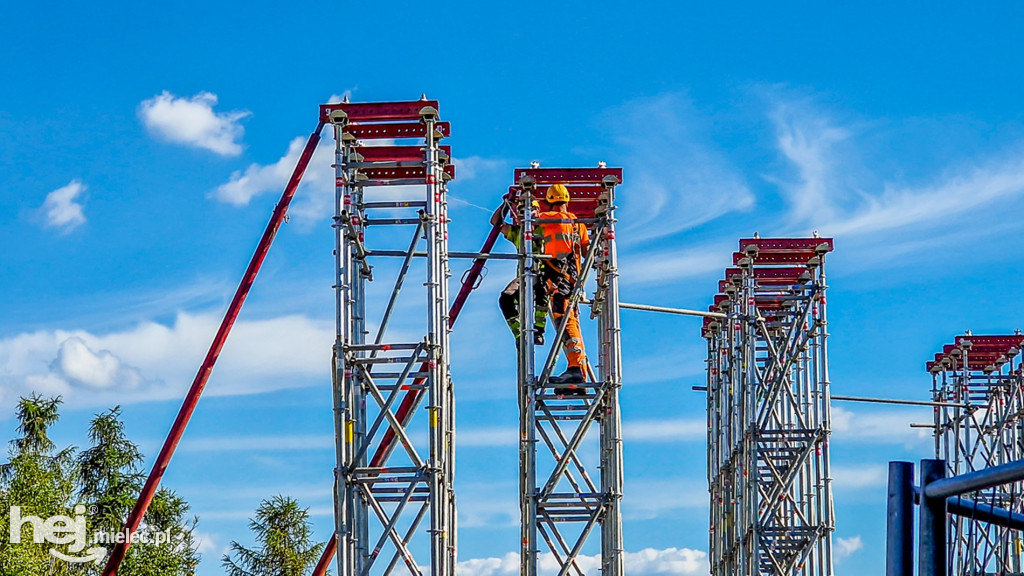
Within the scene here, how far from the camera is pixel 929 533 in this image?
515 cm

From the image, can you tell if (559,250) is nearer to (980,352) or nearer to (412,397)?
(412,397)

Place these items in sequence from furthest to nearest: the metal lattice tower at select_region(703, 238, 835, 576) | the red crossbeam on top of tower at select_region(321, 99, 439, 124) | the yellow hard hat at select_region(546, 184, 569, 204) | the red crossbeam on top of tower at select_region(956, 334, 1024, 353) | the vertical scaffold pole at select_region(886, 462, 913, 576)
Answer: the red crossbeam on top of tower at select_region(956, 334, 1024, 353), the metal lattice tower at select_region(703, 238, 835, 576), the yellow hard hat at select_region(546, 184, 569, 204), the red crossbeam on top of tower at select_region(321, 99, 439, 124), the vertical scaffold pole at select_region(886, 462, 913, 576)

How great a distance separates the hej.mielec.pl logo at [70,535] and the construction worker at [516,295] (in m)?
14.3

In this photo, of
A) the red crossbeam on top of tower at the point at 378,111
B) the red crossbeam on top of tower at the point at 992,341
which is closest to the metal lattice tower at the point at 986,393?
the red crossbeam on top of tower at the point at 992,341

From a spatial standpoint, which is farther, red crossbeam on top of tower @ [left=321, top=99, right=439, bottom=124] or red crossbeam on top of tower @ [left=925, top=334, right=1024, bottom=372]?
red crossbeam on top of tower @ [left=925, top=334, right=1024, bottom=372]

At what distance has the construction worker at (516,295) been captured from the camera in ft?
63.8

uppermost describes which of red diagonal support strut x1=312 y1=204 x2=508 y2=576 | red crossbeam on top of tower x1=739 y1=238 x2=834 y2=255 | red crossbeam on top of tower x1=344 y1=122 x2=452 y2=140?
red crossbeam on top of tower x1=739 y1=238 x2=834 y2=255

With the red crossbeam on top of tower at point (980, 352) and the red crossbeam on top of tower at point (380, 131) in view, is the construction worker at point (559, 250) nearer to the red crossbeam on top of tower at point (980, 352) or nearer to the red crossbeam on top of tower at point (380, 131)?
the red crossbeam on top of tower at point (380, 131)

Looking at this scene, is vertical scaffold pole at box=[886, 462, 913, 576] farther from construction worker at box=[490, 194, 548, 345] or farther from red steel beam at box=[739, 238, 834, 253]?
red steel beam at box=[739, 238, 834, 253]

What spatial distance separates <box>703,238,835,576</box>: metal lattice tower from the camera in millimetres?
25109

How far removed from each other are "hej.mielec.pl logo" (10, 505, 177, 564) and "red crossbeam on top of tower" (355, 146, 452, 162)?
52.4 feet

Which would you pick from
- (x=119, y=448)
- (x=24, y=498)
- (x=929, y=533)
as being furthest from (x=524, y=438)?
(x=119, y=448)

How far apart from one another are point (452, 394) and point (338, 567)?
92.0 inches

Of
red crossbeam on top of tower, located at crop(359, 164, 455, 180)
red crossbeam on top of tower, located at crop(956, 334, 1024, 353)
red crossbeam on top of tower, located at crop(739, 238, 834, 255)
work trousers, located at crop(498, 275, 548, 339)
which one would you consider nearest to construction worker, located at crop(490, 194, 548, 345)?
work trousers, located at crop(498, 275, 548, 339)
